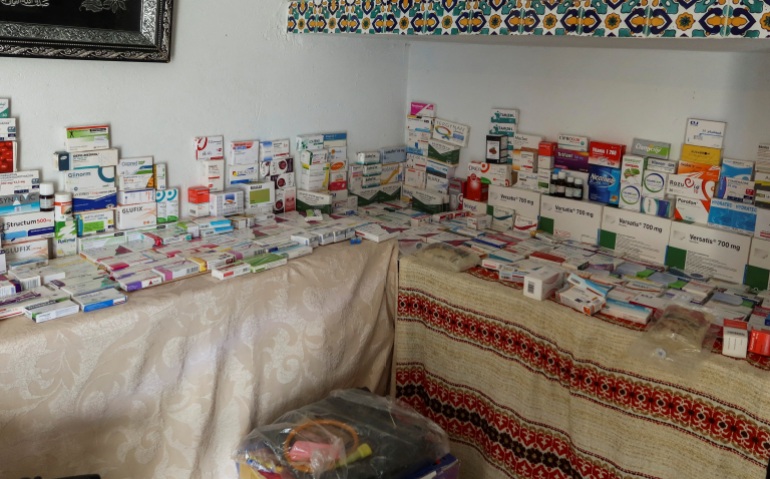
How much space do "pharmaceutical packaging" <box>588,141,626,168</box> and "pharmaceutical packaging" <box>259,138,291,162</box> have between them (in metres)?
1.19

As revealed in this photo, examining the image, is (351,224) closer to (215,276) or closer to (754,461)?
(215,276)

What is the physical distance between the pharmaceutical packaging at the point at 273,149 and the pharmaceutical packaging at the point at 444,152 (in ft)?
2.31

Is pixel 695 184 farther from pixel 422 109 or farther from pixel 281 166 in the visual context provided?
pixel 281 166

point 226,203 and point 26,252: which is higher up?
point 226,203

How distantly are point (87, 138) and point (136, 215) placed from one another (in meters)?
0.31

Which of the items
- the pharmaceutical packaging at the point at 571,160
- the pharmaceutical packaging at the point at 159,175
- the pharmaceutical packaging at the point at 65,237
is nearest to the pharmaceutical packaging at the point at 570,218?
the pharmaceutical packaging at the point at 571,160

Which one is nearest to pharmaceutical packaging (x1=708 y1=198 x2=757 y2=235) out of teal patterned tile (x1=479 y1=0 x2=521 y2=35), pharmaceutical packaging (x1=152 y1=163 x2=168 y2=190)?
teal patterned tile (x1=479 y1=0 x2=521 y2=35)

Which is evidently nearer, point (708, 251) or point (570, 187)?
point (708, 251)

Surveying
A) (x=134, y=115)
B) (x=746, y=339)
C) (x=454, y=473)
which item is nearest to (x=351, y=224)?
(x=134, y=115)

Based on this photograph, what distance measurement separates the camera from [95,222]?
232 centimetres

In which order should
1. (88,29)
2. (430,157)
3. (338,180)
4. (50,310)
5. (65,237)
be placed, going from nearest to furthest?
(50,310) < (88,29) < (65,237) < (338,180) < (430,157)

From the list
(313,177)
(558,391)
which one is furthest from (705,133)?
(313,177)

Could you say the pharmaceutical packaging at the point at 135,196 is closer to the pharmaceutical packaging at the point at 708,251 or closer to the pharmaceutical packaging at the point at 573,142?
the pharmaceutical packaging at the point at 573,142

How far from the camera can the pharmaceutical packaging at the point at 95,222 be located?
90.1 inches
